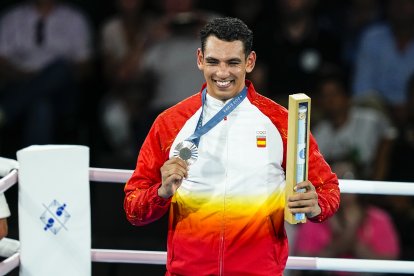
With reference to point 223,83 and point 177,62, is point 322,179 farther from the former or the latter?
point 177,62

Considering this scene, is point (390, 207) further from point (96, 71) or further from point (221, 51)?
point (221, 51)

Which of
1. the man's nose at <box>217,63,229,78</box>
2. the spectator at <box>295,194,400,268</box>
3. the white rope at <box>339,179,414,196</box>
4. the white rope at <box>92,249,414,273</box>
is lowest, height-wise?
the spectator at <box>295,194,400,268</box>

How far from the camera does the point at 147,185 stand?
12.7ft

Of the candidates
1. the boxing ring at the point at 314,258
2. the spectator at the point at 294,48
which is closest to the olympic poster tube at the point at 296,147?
the boxing ring at the point at 314,258

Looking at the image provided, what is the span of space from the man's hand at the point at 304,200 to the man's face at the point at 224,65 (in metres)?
0.45

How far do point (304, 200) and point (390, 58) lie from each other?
4.67 m

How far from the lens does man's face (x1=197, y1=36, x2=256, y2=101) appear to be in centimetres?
376

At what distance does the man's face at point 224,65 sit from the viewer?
12.3 ft

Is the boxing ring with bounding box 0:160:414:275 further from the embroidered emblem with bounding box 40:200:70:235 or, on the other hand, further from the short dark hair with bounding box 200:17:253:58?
the short dark hair with bounding box 200:17:253:58

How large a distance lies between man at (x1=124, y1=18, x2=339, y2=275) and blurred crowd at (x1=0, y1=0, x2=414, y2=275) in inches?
123

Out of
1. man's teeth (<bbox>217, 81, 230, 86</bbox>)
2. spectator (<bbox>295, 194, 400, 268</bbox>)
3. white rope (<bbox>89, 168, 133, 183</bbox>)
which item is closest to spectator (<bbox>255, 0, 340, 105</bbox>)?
spectator (<bbox>295, 194, 400, 268</bbox>)

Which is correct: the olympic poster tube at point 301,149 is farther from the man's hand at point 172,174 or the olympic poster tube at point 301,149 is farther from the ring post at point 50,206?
the ring post at point 50,206

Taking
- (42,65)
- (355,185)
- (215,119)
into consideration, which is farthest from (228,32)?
(42,65)

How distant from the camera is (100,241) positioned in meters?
6.39
